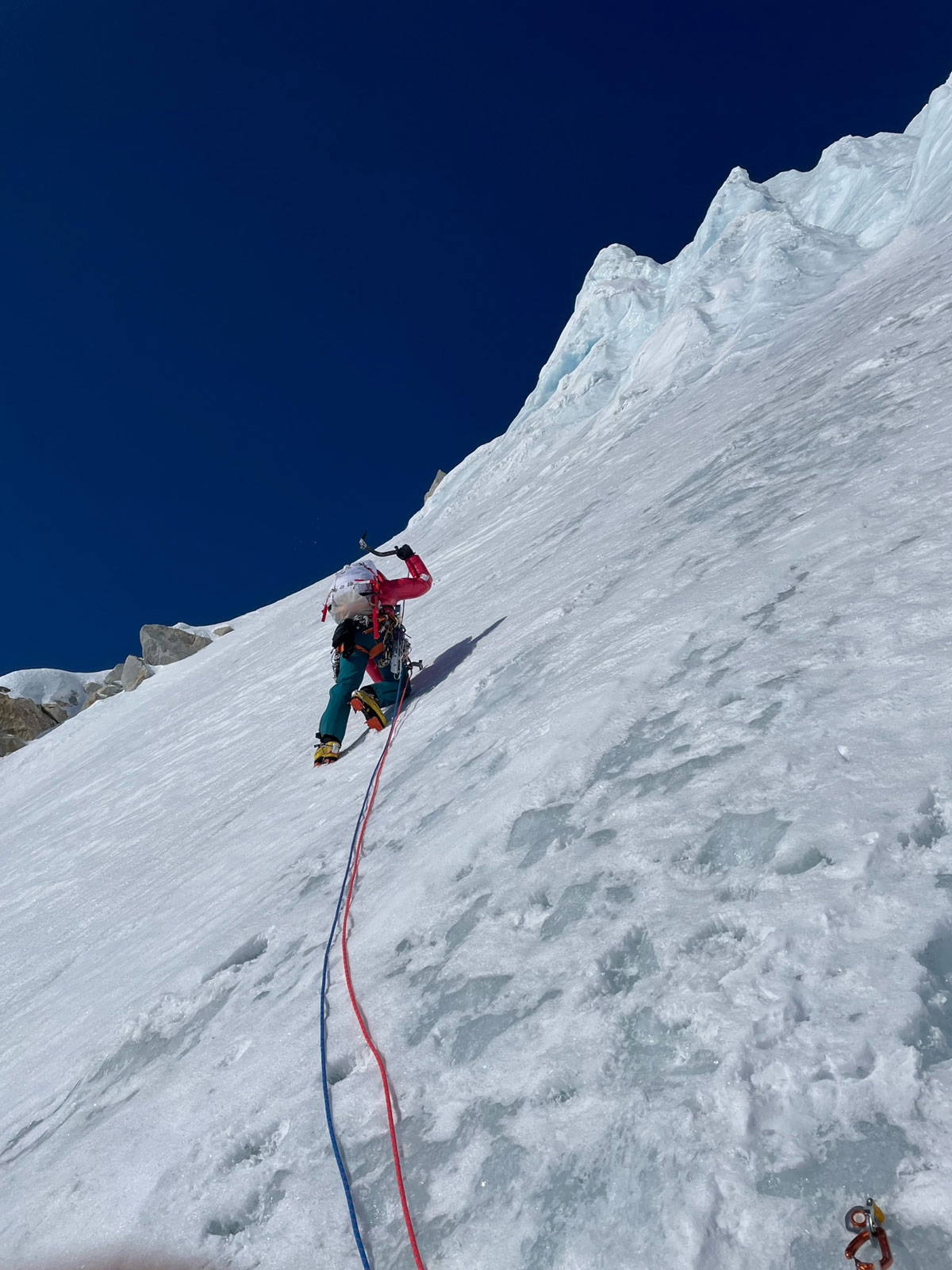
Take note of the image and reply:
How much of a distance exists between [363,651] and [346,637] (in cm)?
15

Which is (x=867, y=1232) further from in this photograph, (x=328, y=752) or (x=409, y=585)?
(x=409, y=585)

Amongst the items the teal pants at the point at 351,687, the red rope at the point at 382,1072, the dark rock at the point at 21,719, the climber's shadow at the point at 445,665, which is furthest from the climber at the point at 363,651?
the dark rock at the point at 21,719

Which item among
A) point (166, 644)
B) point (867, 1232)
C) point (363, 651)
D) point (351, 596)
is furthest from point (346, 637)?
point (166, 644)

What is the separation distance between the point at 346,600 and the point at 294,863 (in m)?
2.39

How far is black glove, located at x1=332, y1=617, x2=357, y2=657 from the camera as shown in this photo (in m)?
5.55

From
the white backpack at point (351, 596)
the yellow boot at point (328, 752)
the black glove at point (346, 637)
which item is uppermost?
the white backpack at point (351, 596)

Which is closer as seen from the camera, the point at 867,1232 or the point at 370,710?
the point at 867,1232

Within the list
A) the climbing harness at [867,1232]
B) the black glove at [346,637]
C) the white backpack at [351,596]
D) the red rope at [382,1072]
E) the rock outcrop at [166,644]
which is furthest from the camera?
the rock outcrop at [166,644]

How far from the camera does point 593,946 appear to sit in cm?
209

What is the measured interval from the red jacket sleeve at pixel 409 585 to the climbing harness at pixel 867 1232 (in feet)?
15.8

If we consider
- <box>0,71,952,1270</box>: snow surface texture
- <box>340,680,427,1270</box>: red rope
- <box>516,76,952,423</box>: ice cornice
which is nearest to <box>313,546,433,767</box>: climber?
<box>0,71,952,1270</box>: snow surface texture

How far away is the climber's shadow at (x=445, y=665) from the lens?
5734mm

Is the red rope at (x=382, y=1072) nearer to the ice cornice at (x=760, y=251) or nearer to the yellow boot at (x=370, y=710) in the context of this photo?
the yellow boot at (x=370, y=710)

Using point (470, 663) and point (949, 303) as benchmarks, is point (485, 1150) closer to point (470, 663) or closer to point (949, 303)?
point (470, 663)
